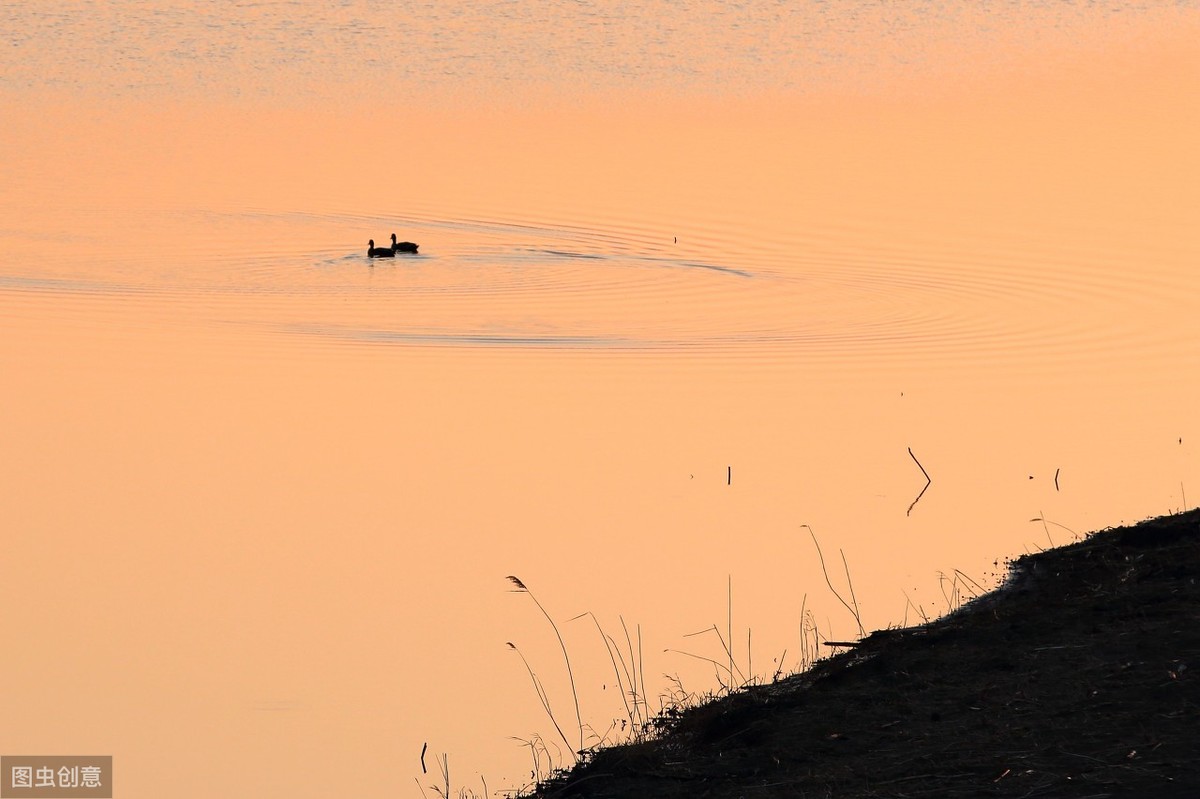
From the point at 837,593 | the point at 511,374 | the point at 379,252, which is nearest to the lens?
the point at 837,593

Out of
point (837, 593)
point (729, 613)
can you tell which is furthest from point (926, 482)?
point (729, 613)

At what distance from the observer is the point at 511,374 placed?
17141mm

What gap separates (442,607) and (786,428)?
16.7 ft

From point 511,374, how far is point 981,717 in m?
9.16

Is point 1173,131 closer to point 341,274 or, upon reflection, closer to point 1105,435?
point 341,274

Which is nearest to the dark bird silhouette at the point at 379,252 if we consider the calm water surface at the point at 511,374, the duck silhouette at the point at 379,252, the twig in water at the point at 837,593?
the duck silhouette at the point at 379,252

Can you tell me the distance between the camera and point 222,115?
3225 cm

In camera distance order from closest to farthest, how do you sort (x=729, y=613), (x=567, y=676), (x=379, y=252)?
(x=567, y=676) < (x=729, y=613) < (x=379, y=252)

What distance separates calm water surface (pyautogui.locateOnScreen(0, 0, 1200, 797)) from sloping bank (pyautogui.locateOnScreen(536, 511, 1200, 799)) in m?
0.93

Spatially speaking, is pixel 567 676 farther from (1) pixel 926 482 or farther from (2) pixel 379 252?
(2) pixel 379 252

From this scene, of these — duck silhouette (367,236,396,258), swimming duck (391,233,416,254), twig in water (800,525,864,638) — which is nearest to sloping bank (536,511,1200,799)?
twig in water (800,525,864,638)

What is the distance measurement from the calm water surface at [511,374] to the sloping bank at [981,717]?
93 cm

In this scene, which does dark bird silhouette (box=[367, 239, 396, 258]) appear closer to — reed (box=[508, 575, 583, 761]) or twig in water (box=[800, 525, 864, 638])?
twig in water (box=[800, 525, 864, 638])

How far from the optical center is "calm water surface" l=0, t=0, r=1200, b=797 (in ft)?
34.2
